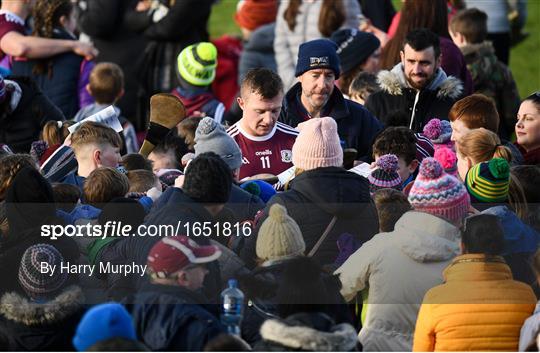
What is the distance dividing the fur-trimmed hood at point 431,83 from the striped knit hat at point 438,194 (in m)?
2.76

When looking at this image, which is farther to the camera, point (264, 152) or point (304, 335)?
point (264, 152)

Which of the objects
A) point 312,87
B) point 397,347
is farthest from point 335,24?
point 397,347

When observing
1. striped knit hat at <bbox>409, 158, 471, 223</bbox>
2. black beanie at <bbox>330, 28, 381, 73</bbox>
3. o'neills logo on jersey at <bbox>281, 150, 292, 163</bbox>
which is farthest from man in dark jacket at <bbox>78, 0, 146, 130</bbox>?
striped knit hat at <bbox>409, 158, 471, 223</bbox>

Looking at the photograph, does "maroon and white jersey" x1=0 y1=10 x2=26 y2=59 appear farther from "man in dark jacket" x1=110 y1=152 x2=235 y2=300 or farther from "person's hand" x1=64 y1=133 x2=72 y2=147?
"man in dark jacket" x1=110 y1=152 x2=235 y2=300

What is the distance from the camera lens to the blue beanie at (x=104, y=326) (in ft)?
19.0

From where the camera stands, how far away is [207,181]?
23.7 ft

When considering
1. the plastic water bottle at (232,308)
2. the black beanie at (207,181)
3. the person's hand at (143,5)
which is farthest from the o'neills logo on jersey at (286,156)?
the person's hand at (143,5)

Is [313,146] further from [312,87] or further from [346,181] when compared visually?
[312,87]

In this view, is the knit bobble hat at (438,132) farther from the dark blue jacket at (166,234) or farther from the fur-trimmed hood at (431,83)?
the dark blue jacket at (166,234)

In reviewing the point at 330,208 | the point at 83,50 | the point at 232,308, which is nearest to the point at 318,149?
the point at 330,208

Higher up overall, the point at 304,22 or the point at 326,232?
the point at 304,22

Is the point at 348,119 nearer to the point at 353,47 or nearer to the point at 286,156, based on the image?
the point at 286,156

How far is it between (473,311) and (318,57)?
3.22 m

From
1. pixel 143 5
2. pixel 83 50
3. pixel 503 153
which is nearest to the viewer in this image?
pixel 503 153
